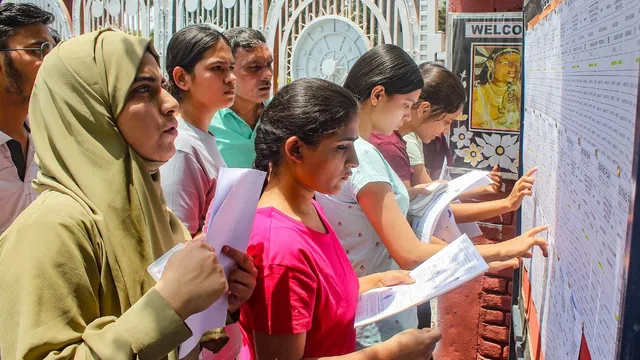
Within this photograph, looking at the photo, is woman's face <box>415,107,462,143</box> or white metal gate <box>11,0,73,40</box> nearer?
woman's face <box>415,107,462,143</box>

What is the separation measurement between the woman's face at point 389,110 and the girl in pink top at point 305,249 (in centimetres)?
60

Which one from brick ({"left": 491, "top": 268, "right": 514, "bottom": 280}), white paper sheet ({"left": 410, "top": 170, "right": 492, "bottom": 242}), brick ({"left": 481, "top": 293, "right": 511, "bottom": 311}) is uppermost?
white paper sheet ({"left": 410, "top": 170, "right": 492, "bottom": 242})

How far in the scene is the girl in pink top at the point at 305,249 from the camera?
1.35 m

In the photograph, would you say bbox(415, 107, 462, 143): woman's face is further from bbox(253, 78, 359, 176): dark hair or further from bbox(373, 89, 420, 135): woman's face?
bbox(253, 78, 359, 176): dark hair

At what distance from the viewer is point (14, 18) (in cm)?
251

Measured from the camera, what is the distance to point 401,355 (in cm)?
144

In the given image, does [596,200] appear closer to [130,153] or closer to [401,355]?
[401,355]

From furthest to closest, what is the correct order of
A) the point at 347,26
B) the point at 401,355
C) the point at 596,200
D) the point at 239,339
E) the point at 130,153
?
the point at 347,26 → the point at 239,339 → the point at 401,355 → the point at 130,153 → the point at 596,200

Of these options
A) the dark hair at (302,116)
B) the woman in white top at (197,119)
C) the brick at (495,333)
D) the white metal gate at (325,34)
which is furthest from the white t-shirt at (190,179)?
the white metal gate at (325,34)

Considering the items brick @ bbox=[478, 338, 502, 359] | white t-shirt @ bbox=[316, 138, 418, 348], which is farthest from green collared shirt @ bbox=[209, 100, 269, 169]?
brick @ bbox=[478, 338, 502, 359]

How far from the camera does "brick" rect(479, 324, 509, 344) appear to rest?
3.60 meters

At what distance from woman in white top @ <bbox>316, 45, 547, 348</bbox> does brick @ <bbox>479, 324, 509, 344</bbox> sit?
5.50ft

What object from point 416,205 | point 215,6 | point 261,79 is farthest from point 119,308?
point 215,6

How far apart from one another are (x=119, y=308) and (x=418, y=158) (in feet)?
7.47
